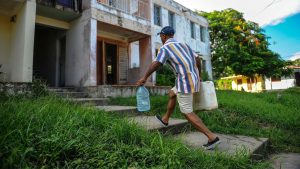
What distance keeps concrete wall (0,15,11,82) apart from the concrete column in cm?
81

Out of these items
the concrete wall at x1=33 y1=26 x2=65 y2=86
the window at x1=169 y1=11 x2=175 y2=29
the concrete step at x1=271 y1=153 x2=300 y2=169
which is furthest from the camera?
the window at x1=169 y1=11 x2=175 y2=29

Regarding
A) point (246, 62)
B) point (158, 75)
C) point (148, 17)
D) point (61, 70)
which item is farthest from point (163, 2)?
point (246, 62)

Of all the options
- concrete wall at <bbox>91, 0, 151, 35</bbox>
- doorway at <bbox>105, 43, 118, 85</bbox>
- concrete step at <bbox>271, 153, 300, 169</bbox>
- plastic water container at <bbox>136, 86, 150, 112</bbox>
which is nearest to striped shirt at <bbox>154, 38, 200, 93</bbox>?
plastic water container at <bbox>136, 86, 150, 112</bbox>

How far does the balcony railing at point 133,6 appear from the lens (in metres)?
9.31

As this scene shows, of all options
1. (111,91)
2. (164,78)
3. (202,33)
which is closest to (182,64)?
(111,91)

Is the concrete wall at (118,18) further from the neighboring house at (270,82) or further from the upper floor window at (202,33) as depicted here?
the neighboring house at (270,82)

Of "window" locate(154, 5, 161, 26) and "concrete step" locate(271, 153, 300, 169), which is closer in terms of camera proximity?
"concrete step" locate(271, 153, 300, 169)

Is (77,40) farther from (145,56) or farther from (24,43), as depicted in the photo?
(145,56)

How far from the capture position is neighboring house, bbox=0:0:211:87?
23.3 ft

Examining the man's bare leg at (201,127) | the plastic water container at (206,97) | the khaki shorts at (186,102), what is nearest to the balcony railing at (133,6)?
the plastic water container at (206,97)

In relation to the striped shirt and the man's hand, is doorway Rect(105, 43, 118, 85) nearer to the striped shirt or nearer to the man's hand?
the man's hand

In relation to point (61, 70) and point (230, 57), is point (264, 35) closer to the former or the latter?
point (230, 57)

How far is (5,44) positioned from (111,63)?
4409mm

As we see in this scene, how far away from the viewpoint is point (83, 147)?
2023 millimetres
